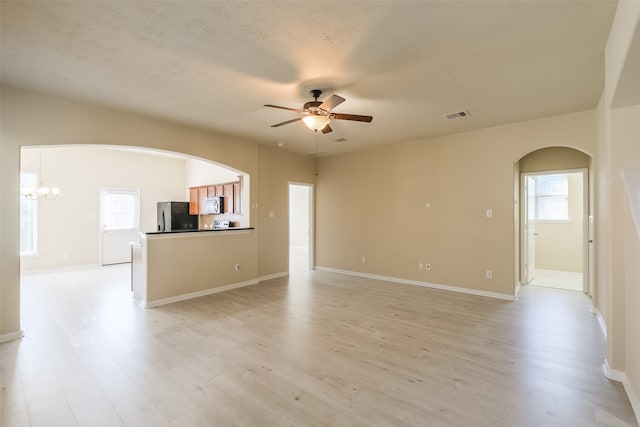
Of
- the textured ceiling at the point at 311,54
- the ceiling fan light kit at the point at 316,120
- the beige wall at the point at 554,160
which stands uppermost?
the textured ceiling at the point at 311,54

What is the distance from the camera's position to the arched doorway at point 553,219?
4.95m

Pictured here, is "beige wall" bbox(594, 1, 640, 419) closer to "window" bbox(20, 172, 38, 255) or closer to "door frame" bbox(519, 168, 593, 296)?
"door frame" bbox(519, 168, 593, 296)

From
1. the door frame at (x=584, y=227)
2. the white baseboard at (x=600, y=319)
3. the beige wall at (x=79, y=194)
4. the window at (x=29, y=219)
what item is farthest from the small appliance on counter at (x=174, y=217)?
the white baseboard at (x=600, y=319)

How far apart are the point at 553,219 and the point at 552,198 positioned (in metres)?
0.50

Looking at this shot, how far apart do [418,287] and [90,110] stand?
5.84 meters

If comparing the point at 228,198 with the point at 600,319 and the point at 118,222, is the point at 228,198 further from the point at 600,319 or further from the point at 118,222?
the point at 600,319

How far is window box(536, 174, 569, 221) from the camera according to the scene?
6.75 m

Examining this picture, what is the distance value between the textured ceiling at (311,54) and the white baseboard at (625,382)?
2725mm

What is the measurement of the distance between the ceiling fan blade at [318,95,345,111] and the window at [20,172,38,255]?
744cm

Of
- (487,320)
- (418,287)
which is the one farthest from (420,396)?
(418,287)

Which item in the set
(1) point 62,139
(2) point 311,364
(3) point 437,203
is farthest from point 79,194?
(3) point 437,203

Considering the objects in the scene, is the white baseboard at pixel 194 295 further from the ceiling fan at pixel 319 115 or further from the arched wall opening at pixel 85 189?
the ceiling fan at pixel 319 115

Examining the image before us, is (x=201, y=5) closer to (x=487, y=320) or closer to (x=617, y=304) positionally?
(x=617, y=304)

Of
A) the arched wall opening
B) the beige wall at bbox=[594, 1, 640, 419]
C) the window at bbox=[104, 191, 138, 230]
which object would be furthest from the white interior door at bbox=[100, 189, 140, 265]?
the beige wall at bbox=[594, 1, 640, 419]
